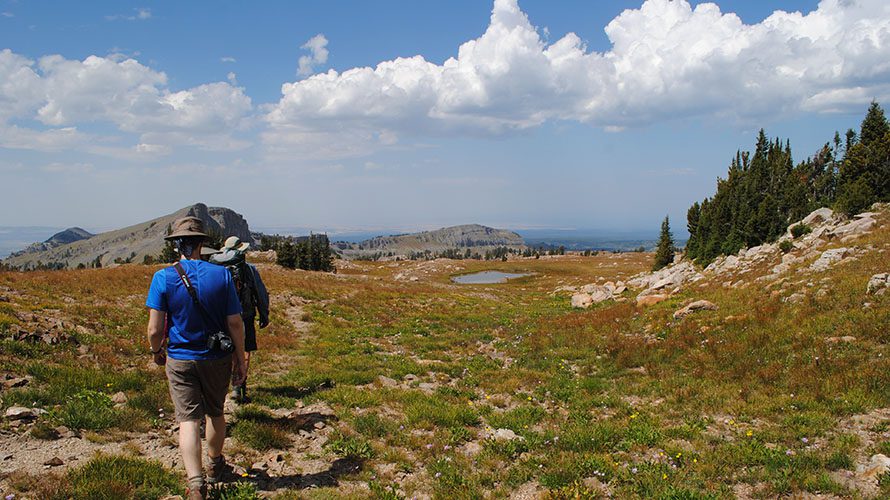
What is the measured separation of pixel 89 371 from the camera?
10391 mm

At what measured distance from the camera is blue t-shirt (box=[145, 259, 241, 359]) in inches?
236

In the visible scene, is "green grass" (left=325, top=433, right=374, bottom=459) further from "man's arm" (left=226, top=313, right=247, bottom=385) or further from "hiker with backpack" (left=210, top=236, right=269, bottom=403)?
"hiker with backpack" (left=210, top=236, right=269, bottom=403)

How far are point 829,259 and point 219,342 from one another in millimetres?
24597

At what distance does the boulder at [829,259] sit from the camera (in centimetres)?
1891

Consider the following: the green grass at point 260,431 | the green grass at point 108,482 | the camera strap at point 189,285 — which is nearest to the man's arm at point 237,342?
the camera strap at point 189,285

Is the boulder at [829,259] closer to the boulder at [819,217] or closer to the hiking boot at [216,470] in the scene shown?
the hiking boot at [216,470]

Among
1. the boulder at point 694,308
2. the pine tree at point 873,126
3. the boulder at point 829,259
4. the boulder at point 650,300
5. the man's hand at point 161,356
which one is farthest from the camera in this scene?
the pine tree at point 873,126

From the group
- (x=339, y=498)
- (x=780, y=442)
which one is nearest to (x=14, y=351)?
(x=339, y=498)

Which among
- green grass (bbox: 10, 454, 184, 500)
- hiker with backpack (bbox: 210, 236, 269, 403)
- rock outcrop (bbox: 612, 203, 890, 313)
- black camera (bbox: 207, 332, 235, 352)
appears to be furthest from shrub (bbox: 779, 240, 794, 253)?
green grass (bbox: 10, 454, 184, 500)

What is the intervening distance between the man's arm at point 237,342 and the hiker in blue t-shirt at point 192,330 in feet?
0.05

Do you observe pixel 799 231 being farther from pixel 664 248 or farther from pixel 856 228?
pixel 664 248

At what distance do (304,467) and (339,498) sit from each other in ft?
4.35

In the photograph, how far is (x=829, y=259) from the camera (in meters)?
19.6

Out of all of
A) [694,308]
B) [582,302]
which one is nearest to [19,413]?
[694,308]
